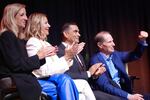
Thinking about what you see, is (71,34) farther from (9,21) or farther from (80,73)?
(9,21)

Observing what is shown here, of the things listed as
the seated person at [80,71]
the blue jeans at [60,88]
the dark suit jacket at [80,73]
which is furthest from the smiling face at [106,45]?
the blue jeans at [60,88]

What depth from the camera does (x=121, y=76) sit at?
14.0ft

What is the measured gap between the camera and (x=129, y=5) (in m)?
6.25

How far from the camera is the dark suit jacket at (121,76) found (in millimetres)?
4012

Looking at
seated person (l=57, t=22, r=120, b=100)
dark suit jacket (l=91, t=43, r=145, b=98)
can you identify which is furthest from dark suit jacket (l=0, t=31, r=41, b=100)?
dark suit jacket (l=91, t=43, r=145, b=98)

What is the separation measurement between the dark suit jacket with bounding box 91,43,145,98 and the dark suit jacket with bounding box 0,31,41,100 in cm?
105

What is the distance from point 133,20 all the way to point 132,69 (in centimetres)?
75

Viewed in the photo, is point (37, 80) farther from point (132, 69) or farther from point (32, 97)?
point (132, 69)

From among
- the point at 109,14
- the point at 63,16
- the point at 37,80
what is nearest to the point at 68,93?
the point at 37,80

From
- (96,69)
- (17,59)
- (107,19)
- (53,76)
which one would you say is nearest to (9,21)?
(17,59)

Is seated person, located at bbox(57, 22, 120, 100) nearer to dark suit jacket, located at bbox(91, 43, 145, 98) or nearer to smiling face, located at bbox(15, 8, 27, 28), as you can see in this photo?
dark suit jacket, located at bbox(91, 43, 145, 98)

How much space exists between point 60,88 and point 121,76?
3.52 ft

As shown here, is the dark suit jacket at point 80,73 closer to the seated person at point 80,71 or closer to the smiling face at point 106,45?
the seated person at point 80,71

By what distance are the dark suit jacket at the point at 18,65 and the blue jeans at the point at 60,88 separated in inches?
9.2
